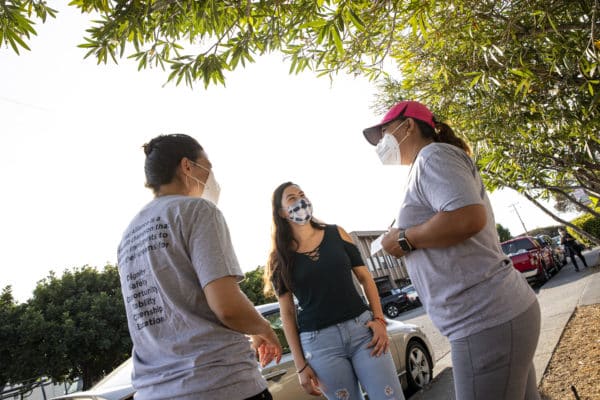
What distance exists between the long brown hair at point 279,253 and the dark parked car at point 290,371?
1694 mm

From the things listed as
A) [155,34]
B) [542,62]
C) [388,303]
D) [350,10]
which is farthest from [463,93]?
[388,303]

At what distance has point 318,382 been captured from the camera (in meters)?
2.71

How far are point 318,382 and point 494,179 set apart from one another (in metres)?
3.70

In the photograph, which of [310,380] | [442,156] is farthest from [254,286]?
[442,156]

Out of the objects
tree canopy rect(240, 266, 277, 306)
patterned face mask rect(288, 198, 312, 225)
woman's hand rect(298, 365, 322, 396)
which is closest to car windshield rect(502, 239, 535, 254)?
patterned face mask rect(288, 198, 312, 225)

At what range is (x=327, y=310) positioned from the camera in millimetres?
2760

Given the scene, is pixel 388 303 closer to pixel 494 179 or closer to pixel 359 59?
pixel 494 179

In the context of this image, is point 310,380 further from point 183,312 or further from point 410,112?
point 410,112

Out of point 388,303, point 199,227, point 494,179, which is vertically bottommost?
point 388,303

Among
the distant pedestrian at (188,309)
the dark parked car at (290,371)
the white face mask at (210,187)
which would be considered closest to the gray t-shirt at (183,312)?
the distant pedestrian at (188,309)

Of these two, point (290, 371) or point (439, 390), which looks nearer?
point (290, 371)

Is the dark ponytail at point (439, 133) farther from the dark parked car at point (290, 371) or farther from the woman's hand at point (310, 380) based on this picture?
the dark parked car at point (290, 371)

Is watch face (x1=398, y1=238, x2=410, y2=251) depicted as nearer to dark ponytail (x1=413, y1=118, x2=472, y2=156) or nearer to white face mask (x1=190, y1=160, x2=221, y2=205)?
dark ponytail (x1=413, y1=118, x2=472, y2=156)

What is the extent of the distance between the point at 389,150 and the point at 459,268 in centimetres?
78
